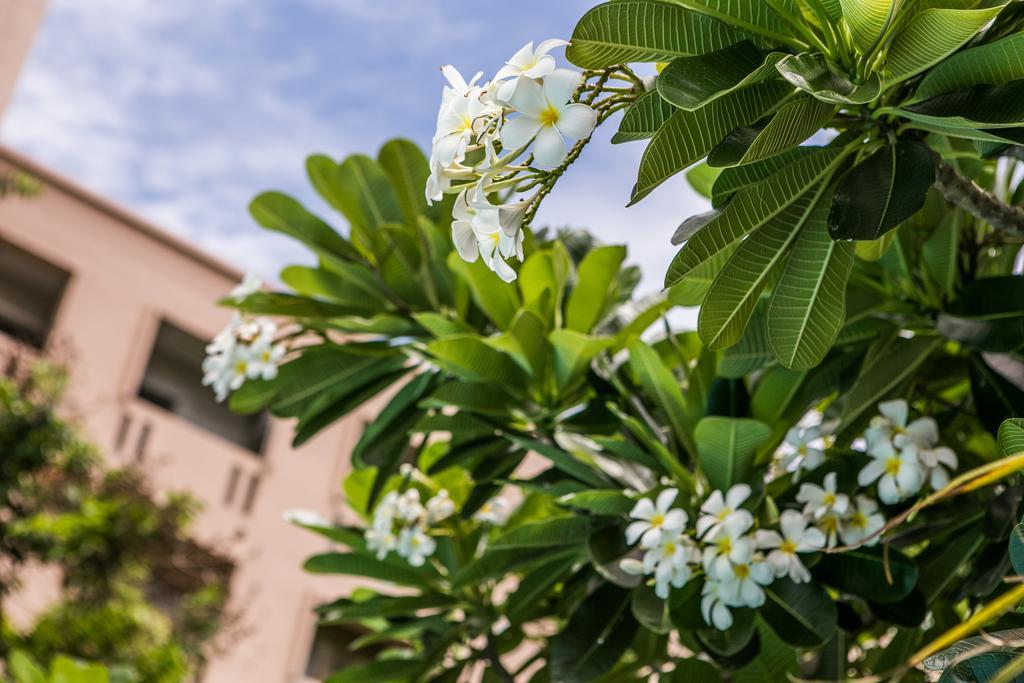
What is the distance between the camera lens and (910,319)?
1.62m

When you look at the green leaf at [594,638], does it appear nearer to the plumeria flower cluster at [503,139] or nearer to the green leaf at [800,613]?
the green leaf at [800,613]

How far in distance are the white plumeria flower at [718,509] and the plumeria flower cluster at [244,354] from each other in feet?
→ 2.84

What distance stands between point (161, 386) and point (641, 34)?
407 inches

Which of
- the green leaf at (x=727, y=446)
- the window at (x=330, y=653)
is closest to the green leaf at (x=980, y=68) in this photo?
the green leaf at (x=727, y=446)

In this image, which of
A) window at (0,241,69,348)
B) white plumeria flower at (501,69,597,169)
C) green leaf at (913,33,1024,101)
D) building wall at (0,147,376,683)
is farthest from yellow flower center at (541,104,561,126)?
window at (0,241,69,348)

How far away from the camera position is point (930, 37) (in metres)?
0.90

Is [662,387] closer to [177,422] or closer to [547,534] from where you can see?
[547,534]

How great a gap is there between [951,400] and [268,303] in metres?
1.18

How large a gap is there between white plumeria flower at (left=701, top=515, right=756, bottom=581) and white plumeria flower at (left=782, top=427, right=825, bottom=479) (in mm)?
183

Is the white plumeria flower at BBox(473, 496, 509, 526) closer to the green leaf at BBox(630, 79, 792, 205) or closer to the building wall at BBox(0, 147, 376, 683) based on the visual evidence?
the green leaf at BBox(630, 79, 792, 205)

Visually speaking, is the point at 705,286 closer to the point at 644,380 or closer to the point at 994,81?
the point at 644,380

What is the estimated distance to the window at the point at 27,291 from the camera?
370 inches

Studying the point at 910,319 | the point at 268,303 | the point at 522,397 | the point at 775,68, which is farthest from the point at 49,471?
the point at 775,68

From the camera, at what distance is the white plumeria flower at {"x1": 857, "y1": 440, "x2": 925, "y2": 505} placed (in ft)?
4.73
